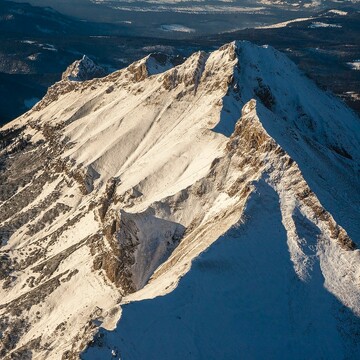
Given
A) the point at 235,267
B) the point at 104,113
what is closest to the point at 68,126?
the point at 104,113

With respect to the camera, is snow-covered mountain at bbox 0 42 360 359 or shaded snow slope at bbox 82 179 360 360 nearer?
shaded snow slope at bbox 82 179 360 360

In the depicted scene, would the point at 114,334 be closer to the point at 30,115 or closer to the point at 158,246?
the point at 158,246

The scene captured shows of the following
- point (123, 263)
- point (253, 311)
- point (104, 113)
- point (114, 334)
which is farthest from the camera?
point (104, 113)

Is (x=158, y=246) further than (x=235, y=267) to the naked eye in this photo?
Yes

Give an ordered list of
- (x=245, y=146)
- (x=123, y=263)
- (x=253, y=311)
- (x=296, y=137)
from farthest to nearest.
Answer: (x=296, y=137) < (x=245, y=146) < (x=123, y=263) < (x=253, y=311)

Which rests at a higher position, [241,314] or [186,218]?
[241,314]

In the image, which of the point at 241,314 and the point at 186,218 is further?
the point at 186,218

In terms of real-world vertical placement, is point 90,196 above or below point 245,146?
below

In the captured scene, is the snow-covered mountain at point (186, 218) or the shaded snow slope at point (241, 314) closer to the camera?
the shaded snow slope at point (241, 314)
